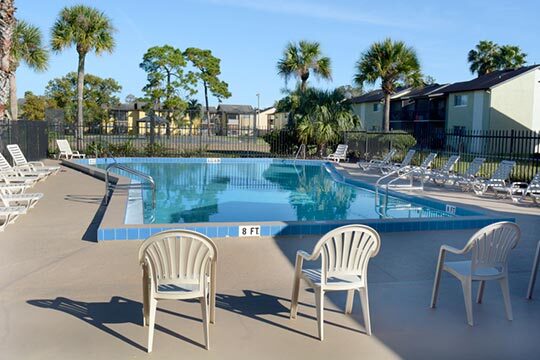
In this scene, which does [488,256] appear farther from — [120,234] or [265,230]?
[120,234]

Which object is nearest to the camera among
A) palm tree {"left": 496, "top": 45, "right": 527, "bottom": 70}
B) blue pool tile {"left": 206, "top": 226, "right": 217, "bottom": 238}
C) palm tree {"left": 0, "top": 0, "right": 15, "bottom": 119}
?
blue pool tile {"left": 206, "top": 226, "right": 217, "bottom": 238}

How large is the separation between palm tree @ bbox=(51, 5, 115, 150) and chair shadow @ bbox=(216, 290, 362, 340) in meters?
19.6

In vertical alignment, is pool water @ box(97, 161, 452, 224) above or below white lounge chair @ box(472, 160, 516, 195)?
below

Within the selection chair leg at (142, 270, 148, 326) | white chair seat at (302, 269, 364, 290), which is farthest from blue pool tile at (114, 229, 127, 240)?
white chair seat at (302, 269, 364, 290)

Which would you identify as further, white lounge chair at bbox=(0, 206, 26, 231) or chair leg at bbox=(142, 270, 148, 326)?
white lounge chair at bbox=(0, 206, 26, 231)

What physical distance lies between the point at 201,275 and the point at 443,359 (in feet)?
5.68

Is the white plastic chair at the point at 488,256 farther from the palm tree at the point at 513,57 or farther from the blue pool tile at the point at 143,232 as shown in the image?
the palm tree at the point at 513,57

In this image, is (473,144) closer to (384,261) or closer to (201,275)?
(384,261)

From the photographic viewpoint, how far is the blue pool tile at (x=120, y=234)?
6828 millimetres

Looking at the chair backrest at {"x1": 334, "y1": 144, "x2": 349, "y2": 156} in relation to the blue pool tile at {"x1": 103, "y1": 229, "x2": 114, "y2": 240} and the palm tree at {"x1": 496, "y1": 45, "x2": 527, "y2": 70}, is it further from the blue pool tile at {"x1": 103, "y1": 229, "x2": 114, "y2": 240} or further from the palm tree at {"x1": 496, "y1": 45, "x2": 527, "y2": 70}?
the palm tree at {"x1": 496, "y1": 45, "x2": 527, "y2": 70}

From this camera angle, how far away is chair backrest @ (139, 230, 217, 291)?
356cm

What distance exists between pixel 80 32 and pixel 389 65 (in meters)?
13.7

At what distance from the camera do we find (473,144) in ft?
89.1

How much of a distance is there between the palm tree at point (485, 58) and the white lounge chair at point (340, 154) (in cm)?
2545
